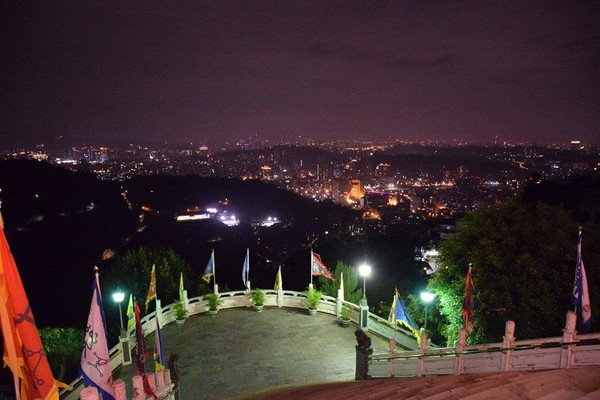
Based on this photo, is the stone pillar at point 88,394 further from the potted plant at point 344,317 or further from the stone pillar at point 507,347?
the potted plant at point 344,317

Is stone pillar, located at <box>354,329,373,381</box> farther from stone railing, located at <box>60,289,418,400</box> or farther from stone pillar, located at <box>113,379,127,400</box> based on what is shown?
stone pillar, located at <box>113,379,127,400</box>

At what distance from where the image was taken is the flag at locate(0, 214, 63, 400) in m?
6.62

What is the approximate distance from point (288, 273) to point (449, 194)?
102 metres

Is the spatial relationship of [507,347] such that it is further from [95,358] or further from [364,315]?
[95,358]

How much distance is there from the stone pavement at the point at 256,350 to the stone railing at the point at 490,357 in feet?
8.62

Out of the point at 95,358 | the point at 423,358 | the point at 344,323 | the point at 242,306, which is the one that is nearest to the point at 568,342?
the point at 423,358

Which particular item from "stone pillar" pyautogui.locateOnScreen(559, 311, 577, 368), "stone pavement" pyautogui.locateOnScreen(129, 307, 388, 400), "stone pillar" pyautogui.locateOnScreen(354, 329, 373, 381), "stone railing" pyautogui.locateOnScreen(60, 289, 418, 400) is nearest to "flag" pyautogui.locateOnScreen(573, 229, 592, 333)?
"stone pillar" pyautogui.locateOnScreen(559, 311, 577, 368)

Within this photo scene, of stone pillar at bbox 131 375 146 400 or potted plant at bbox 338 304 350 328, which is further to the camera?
potted plant at bbox 338 304 350 328

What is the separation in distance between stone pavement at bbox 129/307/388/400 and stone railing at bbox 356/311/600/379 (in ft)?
8.62

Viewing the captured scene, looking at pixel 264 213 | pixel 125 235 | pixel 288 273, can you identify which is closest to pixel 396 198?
pixel 264 213

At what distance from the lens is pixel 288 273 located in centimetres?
4028

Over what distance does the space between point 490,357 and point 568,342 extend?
1.73 metres

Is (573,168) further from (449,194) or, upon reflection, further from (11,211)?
(11,211)

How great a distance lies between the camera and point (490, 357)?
9820 millimetres
